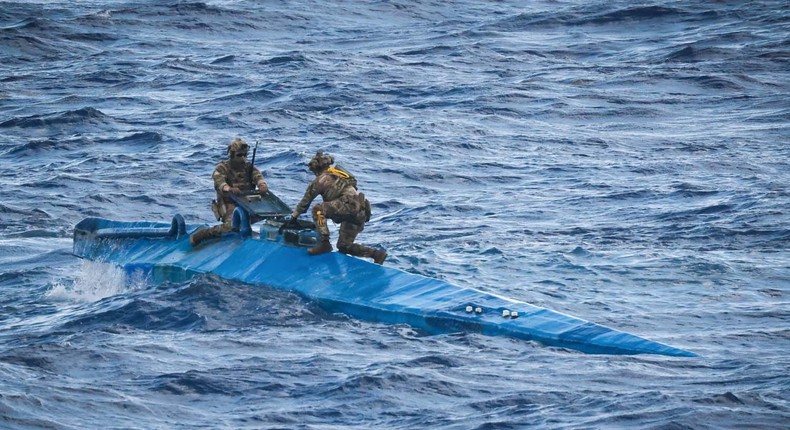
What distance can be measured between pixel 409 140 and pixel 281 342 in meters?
17.2

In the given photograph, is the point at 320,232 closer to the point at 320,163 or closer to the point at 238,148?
the point at 320,163

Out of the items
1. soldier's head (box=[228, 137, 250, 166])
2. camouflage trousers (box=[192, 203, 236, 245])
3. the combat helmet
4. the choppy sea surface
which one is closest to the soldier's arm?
soldier's head (box=[228, 137, 250, 166])

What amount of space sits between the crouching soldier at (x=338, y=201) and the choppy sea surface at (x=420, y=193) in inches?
50.7

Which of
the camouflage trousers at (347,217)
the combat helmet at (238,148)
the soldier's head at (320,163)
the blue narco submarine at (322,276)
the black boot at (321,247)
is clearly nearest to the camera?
the blue narco submarine at (322,276)

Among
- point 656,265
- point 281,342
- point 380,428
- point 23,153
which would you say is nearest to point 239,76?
point 23,153

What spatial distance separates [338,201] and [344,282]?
116 cm

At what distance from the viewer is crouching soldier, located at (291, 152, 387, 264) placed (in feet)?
64.5

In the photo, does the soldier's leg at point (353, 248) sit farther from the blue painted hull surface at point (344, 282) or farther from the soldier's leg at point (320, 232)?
the soldier's leg at point (320, 232)

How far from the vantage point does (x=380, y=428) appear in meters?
14.5

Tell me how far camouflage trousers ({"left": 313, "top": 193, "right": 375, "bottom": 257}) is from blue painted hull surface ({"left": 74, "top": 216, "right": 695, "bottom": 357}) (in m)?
0.20

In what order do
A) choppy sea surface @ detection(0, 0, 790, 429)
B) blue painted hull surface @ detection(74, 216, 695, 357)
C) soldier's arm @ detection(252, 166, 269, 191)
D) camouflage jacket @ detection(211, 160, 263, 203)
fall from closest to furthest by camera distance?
choppy sea surface @ detection(0, 0, 790, 429) < blue painted hull surface @ detection(74, 216, 695, 357) < soldier's arm @ detection(252, 166, 269, 191) < camouflage jacket @ detection(211, 160, 263, 203)

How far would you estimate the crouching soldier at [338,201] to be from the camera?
19672 millimetres

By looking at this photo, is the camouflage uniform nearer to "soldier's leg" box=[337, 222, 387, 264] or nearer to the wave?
"soldier's leg" box=[337, 222, 387, 264]

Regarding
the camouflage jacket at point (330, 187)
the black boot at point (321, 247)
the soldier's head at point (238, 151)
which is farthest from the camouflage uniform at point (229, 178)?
the camouflage jacket at point (330, 187)
